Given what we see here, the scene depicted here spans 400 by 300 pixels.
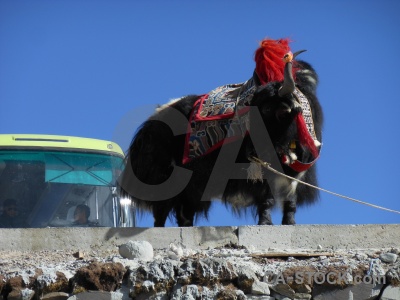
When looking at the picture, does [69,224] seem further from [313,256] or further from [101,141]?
[313,256]

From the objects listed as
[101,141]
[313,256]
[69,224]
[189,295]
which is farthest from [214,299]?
[101,141]

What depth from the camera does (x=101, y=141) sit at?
11.6 metres

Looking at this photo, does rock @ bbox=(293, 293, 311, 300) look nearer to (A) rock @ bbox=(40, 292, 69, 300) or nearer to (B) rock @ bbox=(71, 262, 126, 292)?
(B) rock @ bbox=(71, 262, 126, 292)

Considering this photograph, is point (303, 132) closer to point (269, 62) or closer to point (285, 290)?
point (269, 62)

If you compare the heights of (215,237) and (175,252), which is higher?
(215,237)

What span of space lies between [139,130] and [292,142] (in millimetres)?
1663

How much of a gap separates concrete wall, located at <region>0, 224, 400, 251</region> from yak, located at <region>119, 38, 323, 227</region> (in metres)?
1.39

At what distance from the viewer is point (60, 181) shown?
10844 millimetres

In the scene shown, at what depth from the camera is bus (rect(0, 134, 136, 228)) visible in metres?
10.6

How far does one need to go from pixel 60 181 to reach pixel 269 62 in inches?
111

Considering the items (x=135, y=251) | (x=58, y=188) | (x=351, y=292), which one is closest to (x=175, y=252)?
(x=135, y=251)

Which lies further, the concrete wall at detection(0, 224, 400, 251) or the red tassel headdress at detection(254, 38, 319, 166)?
the red tassel headdress at detection(254, 38, 319, 166)

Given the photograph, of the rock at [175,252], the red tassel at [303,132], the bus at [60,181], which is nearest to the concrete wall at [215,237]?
the rock at [175,252]

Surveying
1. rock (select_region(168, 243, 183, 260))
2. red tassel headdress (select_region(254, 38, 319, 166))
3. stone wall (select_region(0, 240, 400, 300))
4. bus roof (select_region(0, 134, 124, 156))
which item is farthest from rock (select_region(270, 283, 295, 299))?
bus roof (select_region(0, 134, 124, 156))
